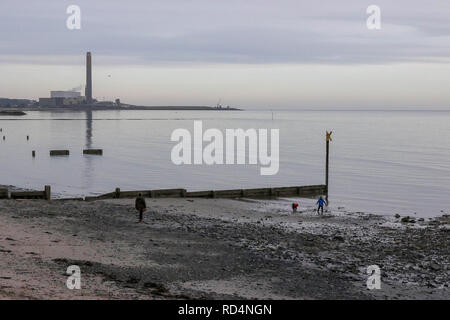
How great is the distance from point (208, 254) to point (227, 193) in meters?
20.0

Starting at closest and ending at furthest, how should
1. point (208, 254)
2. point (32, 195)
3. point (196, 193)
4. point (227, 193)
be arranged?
point (208, 254) < point (32, 195) < point (196, 193) < point (227, 193)

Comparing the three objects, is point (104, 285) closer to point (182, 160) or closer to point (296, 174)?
point (296, 174)

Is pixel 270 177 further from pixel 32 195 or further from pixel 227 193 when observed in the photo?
pixel 32 195

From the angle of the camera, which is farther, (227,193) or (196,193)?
(227,193)

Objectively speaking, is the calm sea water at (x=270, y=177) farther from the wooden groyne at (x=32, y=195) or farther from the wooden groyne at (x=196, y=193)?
the wooden groyne at (x=32, y=195)

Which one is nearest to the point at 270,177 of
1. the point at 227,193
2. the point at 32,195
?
the point at 227,193

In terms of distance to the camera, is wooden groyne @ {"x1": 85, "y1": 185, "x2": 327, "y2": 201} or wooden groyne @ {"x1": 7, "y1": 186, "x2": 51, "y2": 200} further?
wooden groyne @ {"x1": 85, "y1": 185, "x2": 327, "y2": 201}

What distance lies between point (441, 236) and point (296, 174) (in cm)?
3667

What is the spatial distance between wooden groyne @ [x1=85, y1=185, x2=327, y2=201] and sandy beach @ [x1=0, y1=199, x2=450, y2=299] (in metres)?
3.59

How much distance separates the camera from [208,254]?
2158cm

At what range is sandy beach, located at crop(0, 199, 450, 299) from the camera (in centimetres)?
1664

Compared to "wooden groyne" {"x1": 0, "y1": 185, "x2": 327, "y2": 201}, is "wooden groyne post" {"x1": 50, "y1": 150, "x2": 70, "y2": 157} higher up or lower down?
higher up

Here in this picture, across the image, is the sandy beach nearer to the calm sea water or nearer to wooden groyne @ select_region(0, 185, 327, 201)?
wooden groyne @ select_region(0, 185, 327, 201)

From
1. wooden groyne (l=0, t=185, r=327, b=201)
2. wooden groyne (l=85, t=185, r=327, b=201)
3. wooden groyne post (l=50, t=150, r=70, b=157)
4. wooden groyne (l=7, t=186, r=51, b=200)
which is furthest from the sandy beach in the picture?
wooden groyne post (l=50, t=150, r=70, b=157)
